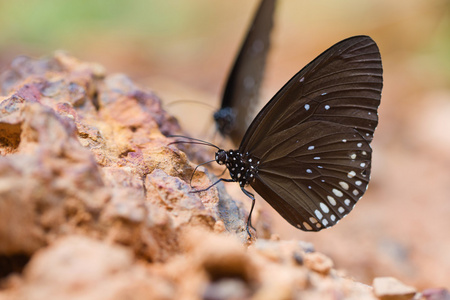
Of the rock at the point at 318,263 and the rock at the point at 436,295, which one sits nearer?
the rock at the point at 318,263

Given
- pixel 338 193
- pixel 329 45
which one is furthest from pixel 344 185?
pixel 329 45

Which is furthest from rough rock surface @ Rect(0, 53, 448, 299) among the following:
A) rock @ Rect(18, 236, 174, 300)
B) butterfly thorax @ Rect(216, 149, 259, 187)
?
butterfly thorax @ Rect(216, 149, 259, 187)

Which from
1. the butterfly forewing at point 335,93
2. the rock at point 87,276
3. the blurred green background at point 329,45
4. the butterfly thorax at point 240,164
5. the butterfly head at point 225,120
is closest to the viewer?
the rock at point 87,276

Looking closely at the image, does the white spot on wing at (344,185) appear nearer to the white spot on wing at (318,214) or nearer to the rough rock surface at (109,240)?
the white spot on wing at (318,214)

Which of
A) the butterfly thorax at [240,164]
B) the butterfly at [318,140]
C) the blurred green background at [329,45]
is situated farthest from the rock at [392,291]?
the blurred green background at [329,45]

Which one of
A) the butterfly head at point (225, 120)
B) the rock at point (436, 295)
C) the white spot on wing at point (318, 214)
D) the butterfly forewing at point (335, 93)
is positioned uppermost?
the butterfly head at point (225, 120)

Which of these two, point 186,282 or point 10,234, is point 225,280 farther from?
point 10,234

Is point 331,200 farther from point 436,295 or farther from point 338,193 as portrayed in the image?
point 436,295
